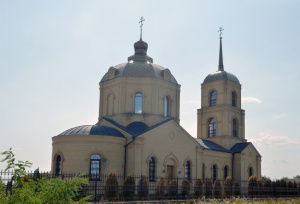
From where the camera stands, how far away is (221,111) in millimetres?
33219

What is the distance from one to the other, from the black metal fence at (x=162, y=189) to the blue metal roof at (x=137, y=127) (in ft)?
12.3

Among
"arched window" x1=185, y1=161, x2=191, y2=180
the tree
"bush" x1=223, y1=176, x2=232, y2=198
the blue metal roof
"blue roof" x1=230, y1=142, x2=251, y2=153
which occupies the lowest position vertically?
"bush" x1=223, y1=176, x2=232, y2=198

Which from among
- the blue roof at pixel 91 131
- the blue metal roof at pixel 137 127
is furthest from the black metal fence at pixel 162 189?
the blue metal roof at pixel 137 127

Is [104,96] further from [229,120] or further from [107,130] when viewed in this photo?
[229,120]

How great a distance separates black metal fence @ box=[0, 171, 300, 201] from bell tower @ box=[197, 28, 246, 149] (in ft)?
26.7

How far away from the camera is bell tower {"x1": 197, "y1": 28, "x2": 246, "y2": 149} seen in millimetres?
33062

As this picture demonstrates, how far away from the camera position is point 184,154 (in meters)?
25.8

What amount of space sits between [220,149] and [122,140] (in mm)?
11804

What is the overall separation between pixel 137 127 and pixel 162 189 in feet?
29.9

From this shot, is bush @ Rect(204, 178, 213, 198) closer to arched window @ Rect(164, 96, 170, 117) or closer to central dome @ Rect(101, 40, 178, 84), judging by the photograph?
arched window @ Rect(164, 96, 170, 117)

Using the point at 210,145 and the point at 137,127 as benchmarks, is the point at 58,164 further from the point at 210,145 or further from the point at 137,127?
the point at 210,145

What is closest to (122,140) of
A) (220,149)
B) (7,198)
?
(220,149)

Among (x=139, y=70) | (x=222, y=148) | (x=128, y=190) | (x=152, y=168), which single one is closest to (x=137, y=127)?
(x=152, y=168)

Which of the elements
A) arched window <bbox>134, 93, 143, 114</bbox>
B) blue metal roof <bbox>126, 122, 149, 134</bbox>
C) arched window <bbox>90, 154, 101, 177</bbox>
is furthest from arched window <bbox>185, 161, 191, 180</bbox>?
arched window <bbox>90, 154, 101, 177</bbox>
